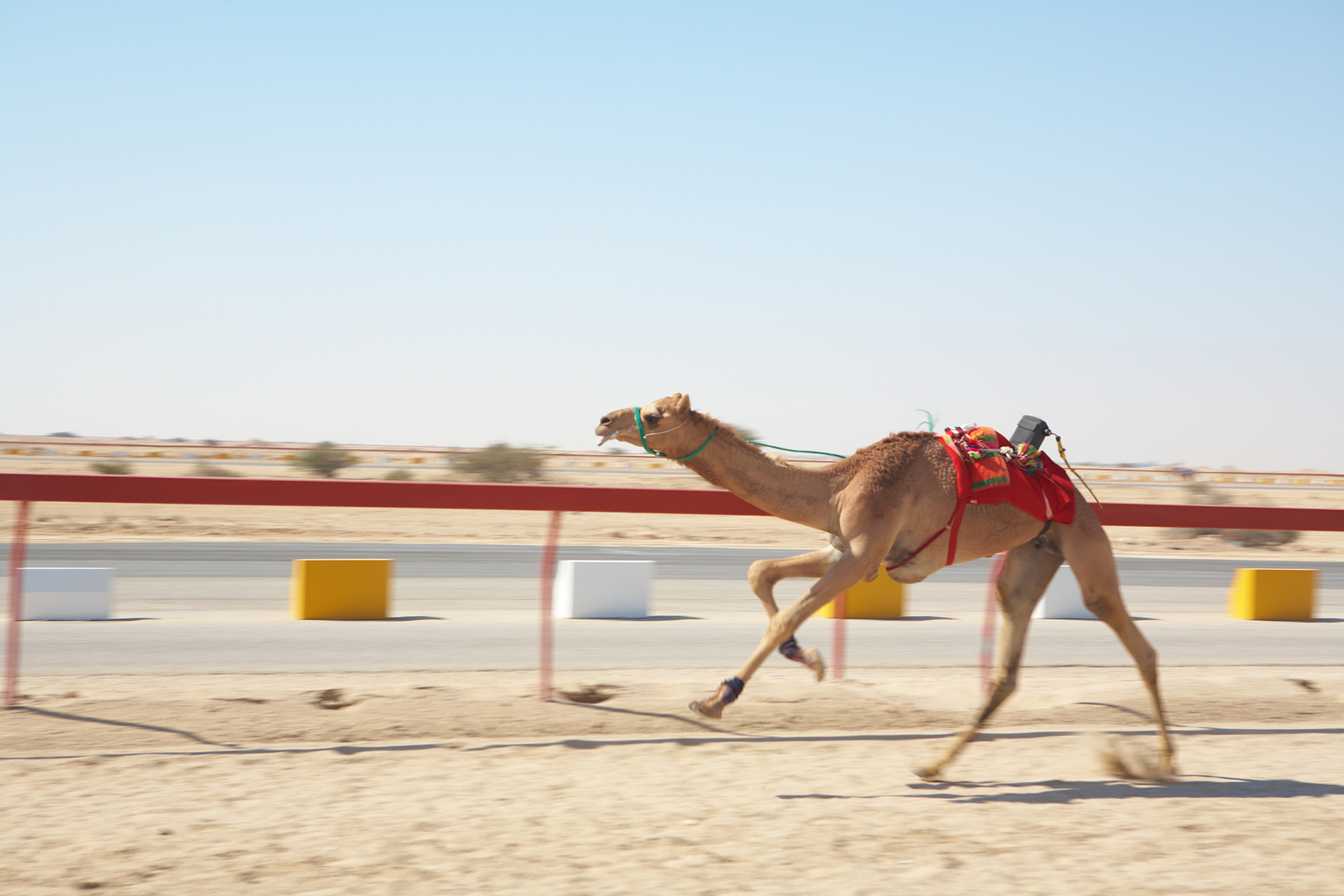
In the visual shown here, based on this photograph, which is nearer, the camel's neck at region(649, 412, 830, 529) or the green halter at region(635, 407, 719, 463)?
the green halter at region(635, 407, 719, 463)

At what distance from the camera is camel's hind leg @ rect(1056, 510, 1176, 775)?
246 inches

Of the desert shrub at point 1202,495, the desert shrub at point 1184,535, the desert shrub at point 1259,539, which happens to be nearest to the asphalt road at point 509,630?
the desert shrub at point 1259,539

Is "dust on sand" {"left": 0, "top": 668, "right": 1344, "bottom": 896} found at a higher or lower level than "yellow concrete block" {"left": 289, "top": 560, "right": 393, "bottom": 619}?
higher

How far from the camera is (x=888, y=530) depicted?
5742 mm

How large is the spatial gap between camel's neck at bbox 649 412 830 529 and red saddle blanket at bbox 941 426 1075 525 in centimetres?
79

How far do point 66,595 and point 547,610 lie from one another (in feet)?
26.3

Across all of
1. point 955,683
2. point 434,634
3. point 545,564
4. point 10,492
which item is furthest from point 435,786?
point 434,634

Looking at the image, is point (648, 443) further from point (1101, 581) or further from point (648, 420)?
point (1101, 581)

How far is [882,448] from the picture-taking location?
19.9 ft

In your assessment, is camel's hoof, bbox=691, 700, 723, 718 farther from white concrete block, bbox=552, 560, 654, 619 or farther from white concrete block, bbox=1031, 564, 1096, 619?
white concrete block, bbox=1031, 564, 1096, 619

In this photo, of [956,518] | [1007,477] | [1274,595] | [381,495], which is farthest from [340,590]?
[1274,595]

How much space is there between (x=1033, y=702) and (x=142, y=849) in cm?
591

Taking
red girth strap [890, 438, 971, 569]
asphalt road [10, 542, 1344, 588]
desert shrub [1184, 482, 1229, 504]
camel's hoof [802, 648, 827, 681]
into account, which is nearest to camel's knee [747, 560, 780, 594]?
camel's hoof [802, 648, 827, 681]

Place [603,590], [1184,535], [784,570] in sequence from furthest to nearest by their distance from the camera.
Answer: [1184,535]
[603,590]
[784,570]
